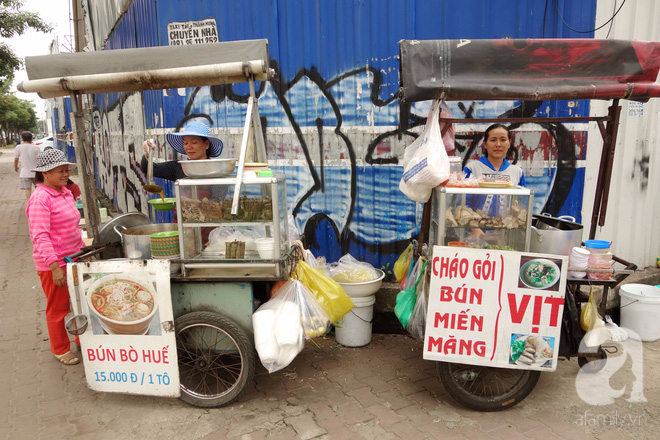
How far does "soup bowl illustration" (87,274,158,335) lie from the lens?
9.80ft

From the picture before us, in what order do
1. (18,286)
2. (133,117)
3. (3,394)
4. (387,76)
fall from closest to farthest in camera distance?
(3,394)
(387,76)
(18,286)
(133,117)

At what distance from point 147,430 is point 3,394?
4.53ft

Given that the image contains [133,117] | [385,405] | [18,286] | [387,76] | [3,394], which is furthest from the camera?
[133,117]

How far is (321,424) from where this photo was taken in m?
2.95

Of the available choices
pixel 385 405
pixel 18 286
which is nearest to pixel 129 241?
pixel 385 405

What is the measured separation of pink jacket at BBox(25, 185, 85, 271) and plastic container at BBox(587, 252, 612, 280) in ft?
12.5

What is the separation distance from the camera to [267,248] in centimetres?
309

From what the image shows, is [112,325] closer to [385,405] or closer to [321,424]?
[321,424]

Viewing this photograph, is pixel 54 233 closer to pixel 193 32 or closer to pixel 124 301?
pixel 124 301

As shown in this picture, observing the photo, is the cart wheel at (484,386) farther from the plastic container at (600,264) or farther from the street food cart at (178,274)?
the street food cart at (178,274)

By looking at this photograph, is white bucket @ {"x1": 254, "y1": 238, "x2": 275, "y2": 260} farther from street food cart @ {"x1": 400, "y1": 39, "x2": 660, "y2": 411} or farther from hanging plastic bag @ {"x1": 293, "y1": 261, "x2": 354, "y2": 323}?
street food cart @ {"x1": 400, "y1": 39, "x2": 660, "y2": 411}

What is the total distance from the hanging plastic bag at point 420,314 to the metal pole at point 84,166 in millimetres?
2528

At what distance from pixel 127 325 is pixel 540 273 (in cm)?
273

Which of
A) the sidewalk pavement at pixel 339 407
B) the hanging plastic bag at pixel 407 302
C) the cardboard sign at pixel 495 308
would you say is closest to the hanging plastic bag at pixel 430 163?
the cardboard sign at pixel 495 308
